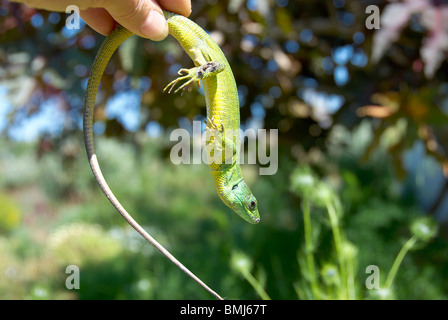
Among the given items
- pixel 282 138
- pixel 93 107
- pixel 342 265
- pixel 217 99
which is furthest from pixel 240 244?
pixel 93 107

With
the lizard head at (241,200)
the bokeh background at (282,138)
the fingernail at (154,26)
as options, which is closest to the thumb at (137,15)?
the fingernail at (154,26)

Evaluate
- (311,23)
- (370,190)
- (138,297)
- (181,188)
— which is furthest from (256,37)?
(181,188)

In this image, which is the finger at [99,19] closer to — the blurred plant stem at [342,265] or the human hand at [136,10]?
the human hand at [136,10]

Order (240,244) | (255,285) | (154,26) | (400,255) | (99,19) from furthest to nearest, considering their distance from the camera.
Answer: (240,244) < (255,285) < (400,255) < (99,19) < (154,26)

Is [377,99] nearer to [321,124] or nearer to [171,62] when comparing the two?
[321,124]

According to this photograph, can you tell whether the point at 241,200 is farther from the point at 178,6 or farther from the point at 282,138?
the point at 282,138

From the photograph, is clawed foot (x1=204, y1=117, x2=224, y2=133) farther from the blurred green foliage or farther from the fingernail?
the blurred green foliage
